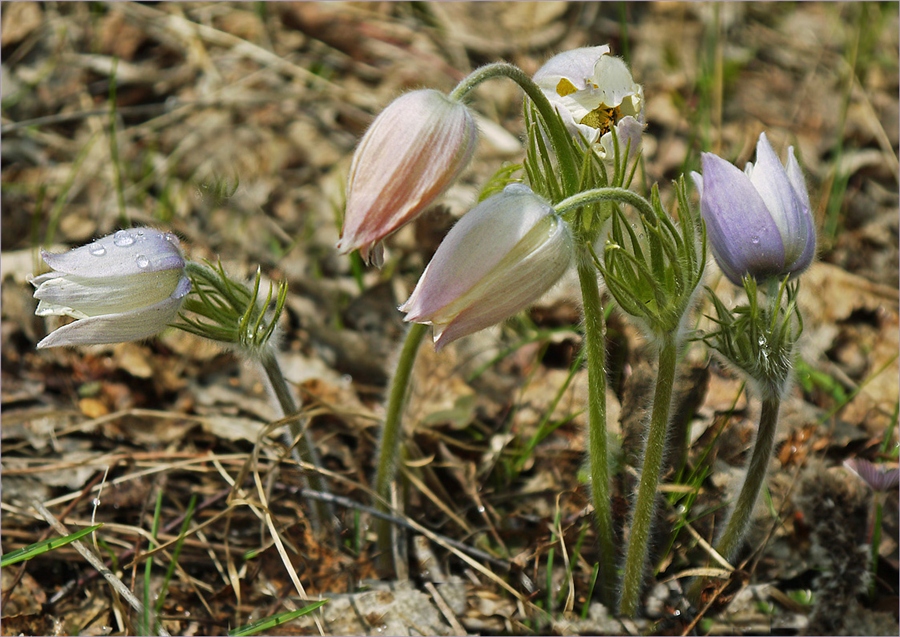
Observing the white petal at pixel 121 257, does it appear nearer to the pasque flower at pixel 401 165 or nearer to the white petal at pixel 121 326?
the white petal at pixel 121 326

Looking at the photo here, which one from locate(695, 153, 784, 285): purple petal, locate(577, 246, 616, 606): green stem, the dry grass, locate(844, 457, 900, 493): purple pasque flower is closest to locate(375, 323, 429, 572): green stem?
the dry grass

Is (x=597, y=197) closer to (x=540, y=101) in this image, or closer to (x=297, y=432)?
(x=540, y=101)

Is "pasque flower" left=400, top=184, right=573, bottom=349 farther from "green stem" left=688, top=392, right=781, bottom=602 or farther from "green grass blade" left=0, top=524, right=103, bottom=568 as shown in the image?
"green grass blade" left=0, top=524, right=103, bottom=568

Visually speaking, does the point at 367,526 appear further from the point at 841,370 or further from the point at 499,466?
the point at 841,370

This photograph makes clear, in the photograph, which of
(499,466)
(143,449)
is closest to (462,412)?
(499,466)

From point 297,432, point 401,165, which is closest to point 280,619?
point 297,432

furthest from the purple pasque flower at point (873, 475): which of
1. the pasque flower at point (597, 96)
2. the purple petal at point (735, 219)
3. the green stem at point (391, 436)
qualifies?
the green stem at point (391, 436)
